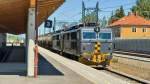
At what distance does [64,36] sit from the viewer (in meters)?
42.0

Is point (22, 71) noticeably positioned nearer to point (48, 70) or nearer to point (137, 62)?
point (48, 70)

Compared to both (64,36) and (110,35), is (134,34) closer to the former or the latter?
(64,36)

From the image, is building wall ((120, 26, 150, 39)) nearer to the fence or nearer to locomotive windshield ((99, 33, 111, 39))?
the fence

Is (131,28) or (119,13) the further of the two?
(119,13)

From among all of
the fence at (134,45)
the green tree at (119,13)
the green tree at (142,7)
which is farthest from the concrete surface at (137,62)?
the green tree at (119,13)

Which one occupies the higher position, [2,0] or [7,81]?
[2,0]

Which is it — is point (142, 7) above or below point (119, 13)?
above

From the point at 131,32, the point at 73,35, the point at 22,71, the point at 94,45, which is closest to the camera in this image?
the point at 22,71

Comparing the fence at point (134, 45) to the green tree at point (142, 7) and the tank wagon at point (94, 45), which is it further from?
the green tree at point (142, 7)

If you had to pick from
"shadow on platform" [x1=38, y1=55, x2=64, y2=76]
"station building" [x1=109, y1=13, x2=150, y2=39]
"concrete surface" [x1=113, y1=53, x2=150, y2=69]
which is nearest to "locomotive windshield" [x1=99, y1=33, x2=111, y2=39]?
"concrete surface" [x1=113, y1=53, x2=150, y2=69]

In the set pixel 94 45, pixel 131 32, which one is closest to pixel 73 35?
pixel 94 45

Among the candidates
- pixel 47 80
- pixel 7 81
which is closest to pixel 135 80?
pixel 47 80

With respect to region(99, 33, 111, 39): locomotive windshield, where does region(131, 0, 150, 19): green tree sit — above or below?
above

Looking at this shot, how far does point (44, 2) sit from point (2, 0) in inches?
113
